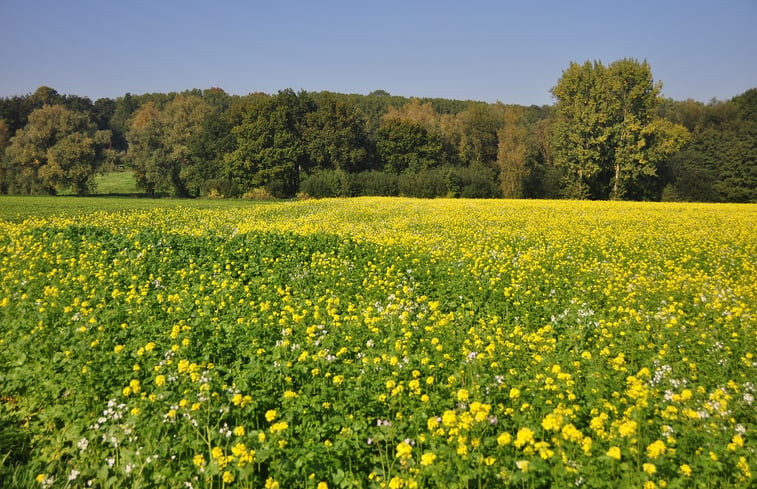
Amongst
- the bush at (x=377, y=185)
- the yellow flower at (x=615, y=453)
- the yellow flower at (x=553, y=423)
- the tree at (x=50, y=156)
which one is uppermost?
the tree at (x=50, y=156)

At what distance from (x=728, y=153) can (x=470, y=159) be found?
31.7m

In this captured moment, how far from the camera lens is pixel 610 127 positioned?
140 feet

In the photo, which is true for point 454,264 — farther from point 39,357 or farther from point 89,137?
point 89,137

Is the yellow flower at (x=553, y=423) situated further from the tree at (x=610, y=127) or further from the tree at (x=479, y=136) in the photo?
the tree at (x=479, y=136)

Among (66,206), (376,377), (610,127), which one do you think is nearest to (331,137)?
(66,206)

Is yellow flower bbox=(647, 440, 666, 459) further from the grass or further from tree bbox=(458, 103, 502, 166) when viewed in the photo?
tree bbox=(458, 103, 502, 166)

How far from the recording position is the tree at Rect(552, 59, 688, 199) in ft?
137

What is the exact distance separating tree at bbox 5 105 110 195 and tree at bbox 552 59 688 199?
5946 cm

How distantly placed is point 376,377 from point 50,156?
6558 cm

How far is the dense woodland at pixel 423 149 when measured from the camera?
4331 cm

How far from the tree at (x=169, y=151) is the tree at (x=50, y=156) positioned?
6508 millimetres

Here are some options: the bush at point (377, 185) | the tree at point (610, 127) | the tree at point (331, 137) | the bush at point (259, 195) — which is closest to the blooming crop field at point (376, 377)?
the tree at point (610, 127)

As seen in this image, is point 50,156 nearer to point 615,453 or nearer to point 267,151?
point 267,151

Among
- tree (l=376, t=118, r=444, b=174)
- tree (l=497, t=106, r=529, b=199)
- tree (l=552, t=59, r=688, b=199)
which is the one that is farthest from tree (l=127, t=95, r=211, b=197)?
tree (l=552, t=59, r=688, b=199)
